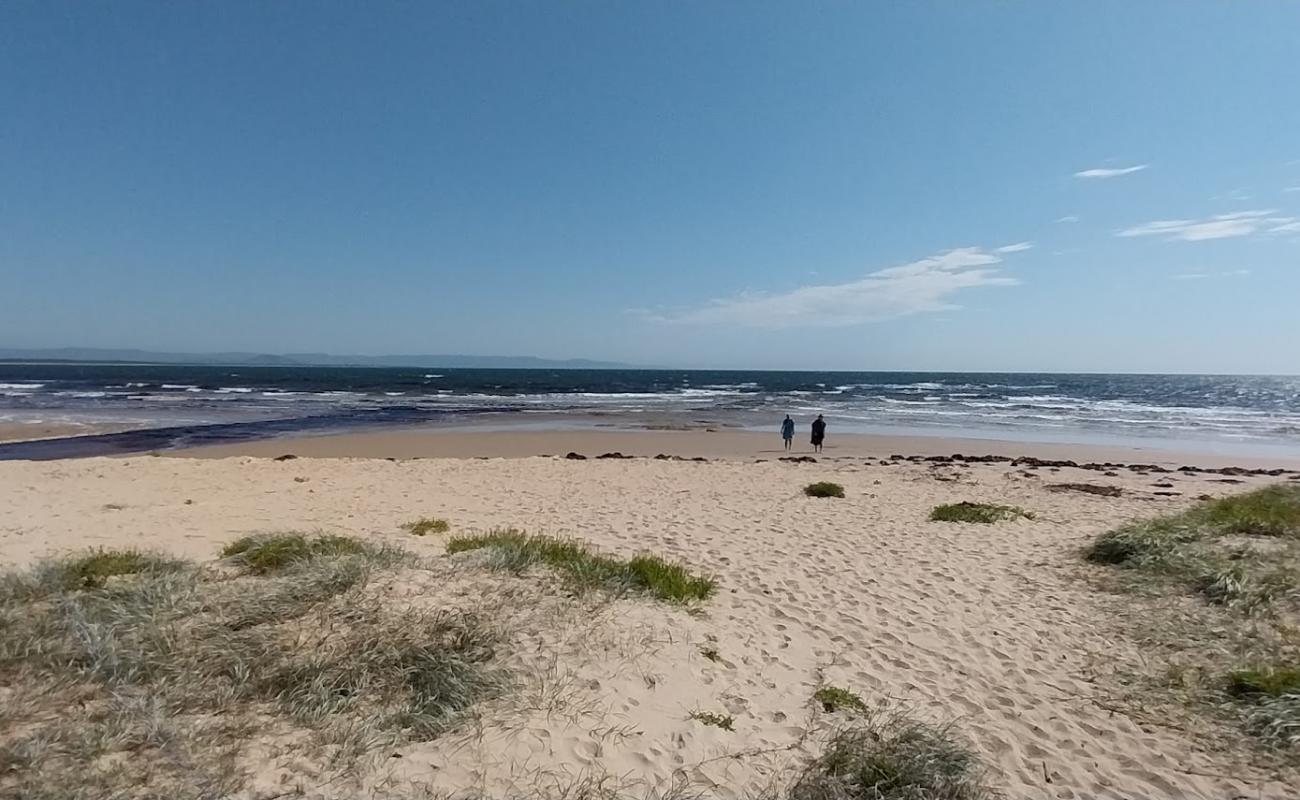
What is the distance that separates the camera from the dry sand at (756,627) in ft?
12.5

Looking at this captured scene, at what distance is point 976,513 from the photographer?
10.6m

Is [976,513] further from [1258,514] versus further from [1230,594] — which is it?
[1230,594]

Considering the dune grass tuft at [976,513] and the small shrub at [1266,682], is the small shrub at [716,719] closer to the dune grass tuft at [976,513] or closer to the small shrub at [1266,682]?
the small shrub at [1266,682]

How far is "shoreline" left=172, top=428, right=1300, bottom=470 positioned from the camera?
2075cm

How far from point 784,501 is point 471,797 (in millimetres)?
9614

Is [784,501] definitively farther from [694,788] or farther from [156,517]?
[156,517]

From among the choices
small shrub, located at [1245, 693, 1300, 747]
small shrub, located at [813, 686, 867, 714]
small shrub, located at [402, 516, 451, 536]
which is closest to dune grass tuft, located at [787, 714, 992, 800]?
small shrub, located at [813, 686, 867, 714]

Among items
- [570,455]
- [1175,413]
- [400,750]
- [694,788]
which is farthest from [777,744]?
[1175,413]

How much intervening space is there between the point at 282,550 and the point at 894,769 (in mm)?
5656

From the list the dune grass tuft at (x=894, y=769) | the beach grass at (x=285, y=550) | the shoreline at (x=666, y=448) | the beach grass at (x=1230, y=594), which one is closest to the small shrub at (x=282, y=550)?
the beach grass at (x=285, y=550)

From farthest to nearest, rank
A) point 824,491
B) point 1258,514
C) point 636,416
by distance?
point 636,416, point 824,491, point 1258,514

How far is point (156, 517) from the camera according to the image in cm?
909

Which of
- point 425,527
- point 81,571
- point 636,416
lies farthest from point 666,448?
point 81,571

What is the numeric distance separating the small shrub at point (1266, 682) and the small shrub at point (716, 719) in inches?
148
